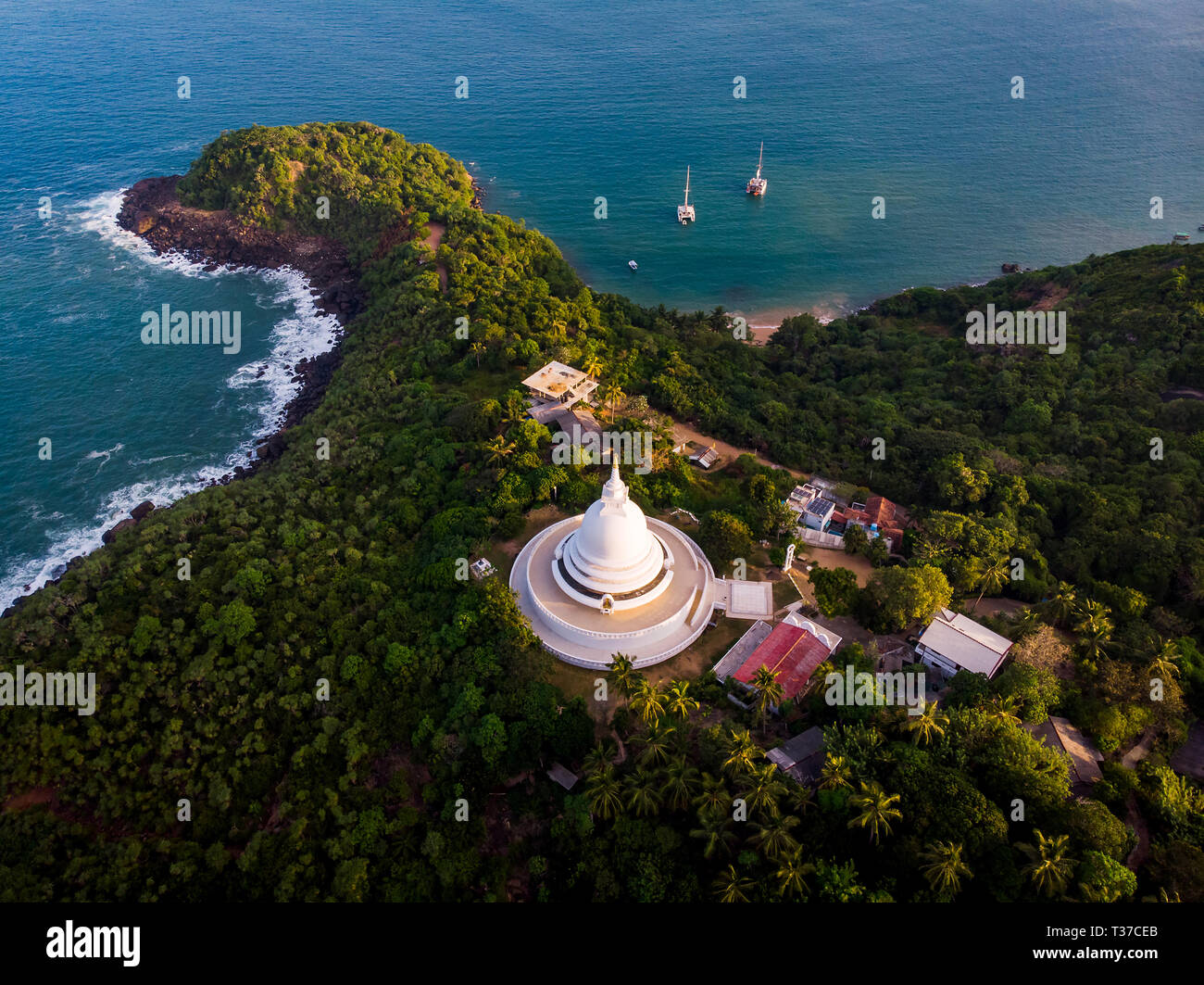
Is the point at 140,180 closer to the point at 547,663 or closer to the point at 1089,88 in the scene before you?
the point at 547,663

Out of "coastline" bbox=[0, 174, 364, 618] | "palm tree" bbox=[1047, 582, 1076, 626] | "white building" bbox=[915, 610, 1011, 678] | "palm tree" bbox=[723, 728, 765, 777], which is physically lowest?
"palm tree" bbox=[723, 728, 765, 777]

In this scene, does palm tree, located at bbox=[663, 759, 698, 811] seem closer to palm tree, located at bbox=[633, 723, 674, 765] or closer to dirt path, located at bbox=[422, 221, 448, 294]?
palm tree, located at bbox=[633, 723, 674, 765]

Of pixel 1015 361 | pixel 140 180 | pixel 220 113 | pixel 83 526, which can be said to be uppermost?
pixel 220 113

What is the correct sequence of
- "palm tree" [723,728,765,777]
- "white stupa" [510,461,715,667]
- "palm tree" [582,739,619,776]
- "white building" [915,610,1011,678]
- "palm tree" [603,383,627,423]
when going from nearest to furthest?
"palm tree" [723,728,765,777] → "palm tree" [582,739,619,776] → "white building" [915,610,1011,678] → "white stupa" [510,461,715,667] → "palm tree" [603,383,627,423]

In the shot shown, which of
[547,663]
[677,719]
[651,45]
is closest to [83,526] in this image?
[547,663]

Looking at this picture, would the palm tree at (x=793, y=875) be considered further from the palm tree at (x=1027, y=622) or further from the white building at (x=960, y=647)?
the palm tree at (x=1027, y=622)

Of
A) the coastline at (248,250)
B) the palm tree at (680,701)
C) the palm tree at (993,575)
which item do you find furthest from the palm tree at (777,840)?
the coastline at (248,250)

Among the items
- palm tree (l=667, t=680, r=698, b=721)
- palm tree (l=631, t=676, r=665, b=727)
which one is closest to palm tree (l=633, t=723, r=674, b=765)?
palm tree (l=631, t=676, r=665, b=727)
